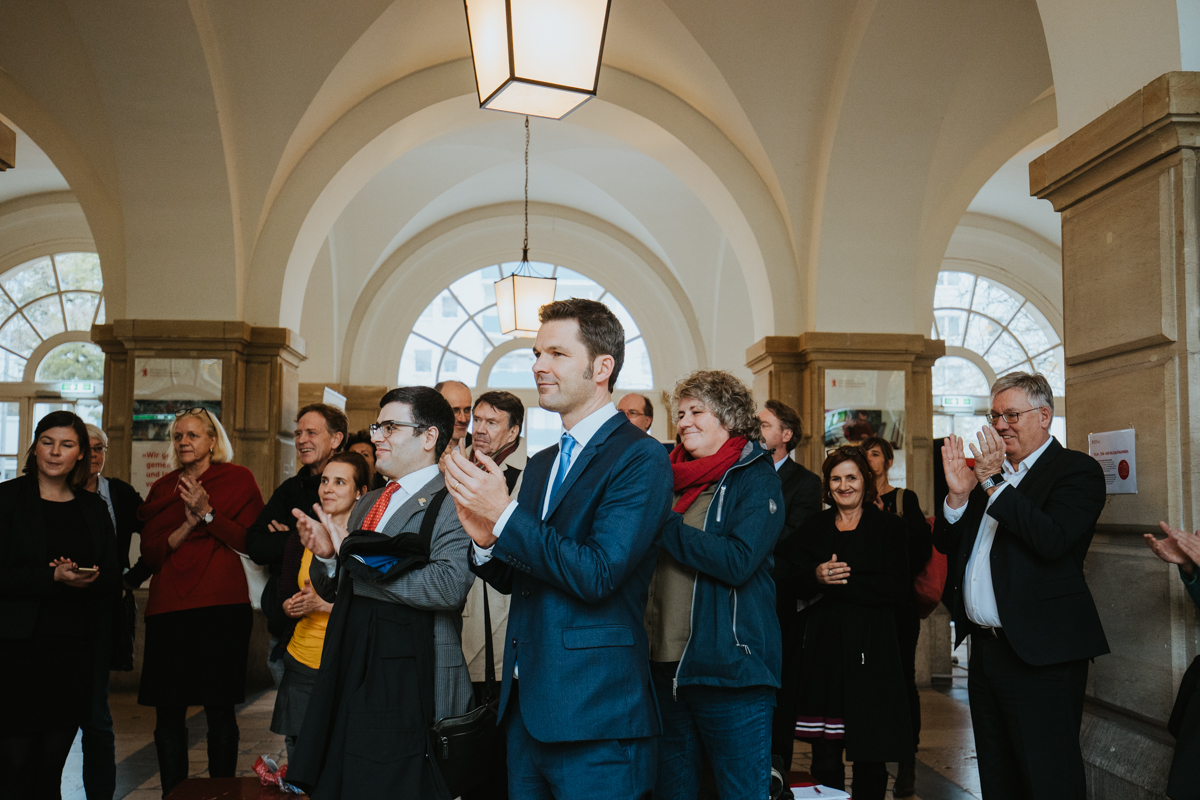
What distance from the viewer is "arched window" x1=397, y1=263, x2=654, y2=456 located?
45.5 feet

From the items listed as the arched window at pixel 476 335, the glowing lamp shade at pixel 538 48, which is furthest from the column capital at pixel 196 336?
the arched window at pixel 476 335

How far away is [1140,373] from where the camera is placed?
299 cm

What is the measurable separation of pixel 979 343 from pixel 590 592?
44.0 feet

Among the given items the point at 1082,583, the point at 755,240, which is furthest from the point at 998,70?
the point at 1082,583

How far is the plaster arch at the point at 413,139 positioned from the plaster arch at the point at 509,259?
5.19m

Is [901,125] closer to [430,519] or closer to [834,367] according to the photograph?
[834,367]

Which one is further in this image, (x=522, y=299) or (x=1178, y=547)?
(x=522, y=299)

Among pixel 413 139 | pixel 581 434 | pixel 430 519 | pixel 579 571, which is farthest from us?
pixel 413 139

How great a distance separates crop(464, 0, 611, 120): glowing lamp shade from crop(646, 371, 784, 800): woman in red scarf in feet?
4.95

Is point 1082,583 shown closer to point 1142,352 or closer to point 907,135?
point 1142,352

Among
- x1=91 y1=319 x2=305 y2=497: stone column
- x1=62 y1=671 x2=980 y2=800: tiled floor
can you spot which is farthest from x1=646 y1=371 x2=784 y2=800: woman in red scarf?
x1=91 y1=319 x2=305 y2=497: stone column

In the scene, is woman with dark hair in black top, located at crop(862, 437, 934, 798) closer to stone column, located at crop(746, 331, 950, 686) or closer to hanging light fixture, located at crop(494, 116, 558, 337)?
stone column, located at crop(746, 331, 950, 686)

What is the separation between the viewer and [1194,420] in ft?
9.18

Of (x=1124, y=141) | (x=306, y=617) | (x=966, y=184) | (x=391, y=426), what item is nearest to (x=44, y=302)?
(x=966, y=184)
